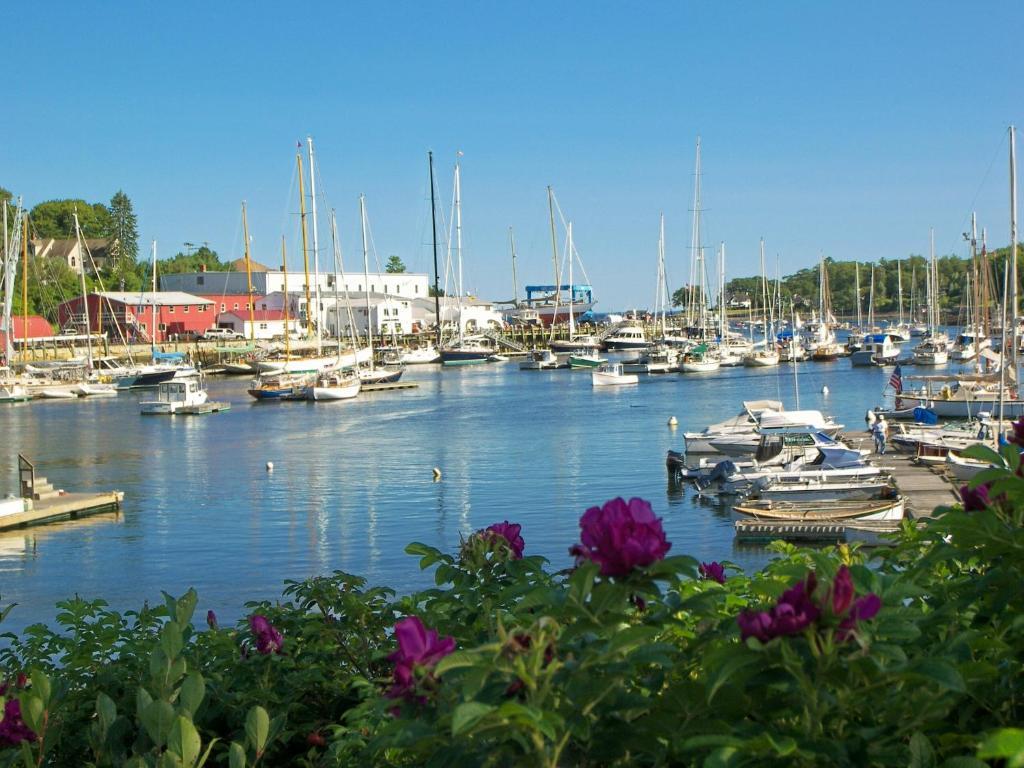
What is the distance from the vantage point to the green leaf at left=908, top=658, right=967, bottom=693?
261cm

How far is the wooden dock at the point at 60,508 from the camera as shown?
29.4 metres

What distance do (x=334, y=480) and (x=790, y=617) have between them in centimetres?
3764

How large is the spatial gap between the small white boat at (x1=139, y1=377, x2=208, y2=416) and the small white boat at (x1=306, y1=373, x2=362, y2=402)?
7.08 m

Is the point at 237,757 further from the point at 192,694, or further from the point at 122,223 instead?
the point at 122,223

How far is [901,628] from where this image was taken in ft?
9.22

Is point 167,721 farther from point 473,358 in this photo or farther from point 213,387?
point 473,358

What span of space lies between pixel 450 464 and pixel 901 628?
133ft

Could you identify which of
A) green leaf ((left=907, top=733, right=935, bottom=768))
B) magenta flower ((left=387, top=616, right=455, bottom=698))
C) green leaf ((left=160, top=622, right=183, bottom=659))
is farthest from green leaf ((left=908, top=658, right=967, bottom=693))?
green leaf ((left=160, top=622, right=183, bottom=659))

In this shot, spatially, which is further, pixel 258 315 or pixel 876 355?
pixel 258 315

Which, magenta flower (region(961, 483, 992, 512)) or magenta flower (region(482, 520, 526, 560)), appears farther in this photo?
magenta flower (region(482, 520, 526, 560))

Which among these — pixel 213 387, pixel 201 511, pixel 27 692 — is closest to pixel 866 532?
pixel 201 511

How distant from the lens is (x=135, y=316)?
116 meters

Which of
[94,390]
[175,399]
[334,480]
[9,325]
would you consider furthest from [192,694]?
[9,325]

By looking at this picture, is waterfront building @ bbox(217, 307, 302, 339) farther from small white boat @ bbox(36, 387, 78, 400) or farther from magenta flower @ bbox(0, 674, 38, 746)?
magenta flower @ bbox(0, 674, 38, 746)
